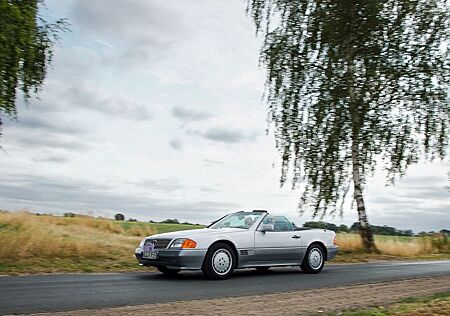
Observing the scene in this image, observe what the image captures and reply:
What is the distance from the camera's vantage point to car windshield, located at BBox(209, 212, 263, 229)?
49.9 feet

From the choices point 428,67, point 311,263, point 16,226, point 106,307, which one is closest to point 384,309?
point 106,307

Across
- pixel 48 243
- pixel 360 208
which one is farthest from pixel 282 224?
pixel 360 208

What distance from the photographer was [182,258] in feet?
44.5

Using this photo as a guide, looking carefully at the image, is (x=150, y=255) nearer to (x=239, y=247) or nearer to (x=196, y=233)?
(x=196, y=233)

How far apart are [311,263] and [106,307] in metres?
7.58

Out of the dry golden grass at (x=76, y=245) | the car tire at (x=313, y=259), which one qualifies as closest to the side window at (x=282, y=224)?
the car tire at (x=313, y=259)

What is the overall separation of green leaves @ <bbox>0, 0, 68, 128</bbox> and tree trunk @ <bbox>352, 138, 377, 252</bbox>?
41.3 ft

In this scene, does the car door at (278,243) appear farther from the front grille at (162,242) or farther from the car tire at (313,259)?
the front grille at (162,242)

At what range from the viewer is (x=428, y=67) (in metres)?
24.3

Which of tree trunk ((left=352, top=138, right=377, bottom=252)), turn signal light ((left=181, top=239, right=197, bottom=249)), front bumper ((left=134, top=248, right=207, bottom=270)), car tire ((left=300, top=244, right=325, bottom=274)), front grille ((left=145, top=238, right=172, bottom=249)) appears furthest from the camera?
tree trunk ((left=352, top=138, right=377, bottom=252))

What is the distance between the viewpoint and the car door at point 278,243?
49.0ft

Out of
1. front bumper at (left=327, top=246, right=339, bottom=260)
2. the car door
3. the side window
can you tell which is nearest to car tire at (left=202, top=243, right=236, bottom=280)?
the car door

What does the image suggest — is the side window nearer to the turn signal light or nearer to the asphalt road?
the asphalt road

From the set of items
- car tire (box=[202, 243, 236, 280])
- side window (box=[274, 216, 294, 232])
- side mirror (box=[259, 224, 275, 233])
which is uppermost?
side window (box=[274, 216, 294, 232])
